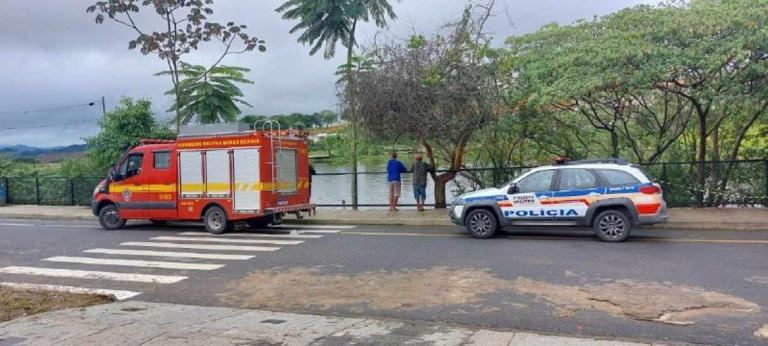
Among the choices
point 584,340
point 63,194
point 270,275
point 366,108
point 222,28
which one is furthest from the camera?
point 63,194

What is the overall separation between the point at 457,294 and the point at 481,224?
4.97 metres

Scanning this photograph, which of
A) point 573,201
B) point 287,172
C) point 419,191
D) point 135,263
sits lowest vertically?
point 135,263

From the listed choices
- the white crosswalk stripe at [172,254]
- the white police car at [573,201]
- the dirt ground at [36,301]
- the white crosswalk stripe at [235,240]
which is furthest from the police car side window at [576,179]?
the dirt ground at [36,301]

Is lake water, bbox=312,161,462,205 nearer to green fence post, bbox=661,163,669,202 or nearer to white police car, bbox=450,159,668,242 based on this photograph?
green fence post, bbox=661,163,669,202

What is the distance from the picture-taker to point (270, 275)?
8.98 m

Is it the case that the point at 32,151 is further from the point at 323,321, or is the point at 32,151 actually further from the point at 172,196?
the point at 323,321

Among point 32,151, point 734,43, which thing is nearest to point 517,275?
point 734,43

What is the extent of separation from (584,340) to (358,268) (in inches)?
182

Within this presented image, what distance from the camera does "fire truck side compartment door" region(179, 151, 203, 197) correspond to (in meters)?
14.4

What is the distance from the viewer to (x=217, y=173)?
46.7ft

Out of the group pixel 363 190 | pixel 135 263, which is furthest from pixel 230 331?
pixel 363 190

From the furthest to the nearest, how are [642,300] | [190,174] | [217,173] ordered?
[190,174], [217,173], [642,300]

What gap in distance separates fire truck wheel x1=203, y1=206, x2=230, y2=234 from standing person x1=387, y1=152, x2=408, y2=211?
16.6ft

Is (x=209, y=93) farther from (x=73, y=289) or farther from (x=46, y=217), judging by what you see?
(x=73, y=289)
